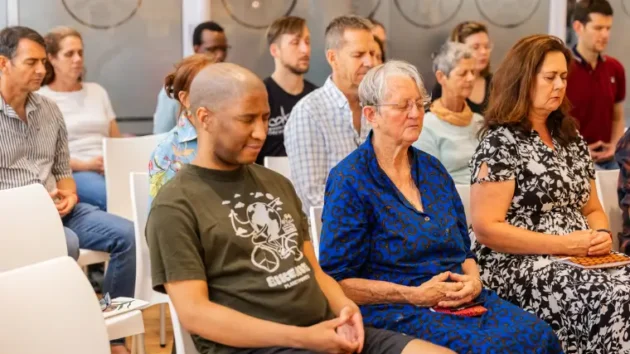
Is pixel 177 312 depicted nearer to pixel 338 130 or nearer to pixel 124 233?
pixel 338 130

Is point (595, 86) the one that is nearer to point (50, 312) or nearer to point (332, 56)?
point (332, 56)

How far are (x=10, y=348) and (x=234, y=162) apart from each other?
685mm

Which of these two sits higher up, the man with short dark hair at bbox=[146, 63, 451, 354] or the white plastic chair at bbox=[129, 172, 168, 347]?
the man with short dark hair at bbox=[146, 63, 451, 354]

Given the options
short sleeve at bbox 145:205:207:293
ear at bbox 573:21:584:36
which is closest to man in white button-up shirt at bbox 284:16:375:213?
short sleeve at bbox 145:205:207:293

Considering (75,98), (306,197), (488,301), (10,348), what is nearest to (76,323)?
(10,348)

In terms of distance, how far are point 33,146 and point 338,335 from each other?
2.23 metres

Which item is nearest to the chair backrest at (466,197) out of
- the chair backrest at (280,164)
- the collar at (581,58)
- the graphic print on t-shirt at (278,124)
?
the chair backrest at (280,164)

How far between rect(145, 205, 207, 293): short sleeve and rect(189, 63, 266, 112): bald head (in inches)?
11.1

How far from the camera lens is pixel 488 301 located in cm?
272

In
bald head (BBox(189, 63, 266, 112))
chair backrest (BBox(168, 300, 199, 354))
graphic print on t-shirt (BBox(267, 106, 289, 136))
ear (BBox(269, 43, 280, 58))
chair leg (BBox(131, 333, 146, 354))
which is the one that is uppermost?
bald head (BBox(189, 63, 266, 112))

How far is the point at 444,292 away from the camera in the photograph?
2.60 metres

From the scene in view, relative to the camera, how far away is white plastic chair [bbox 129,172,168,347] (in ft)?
11.3

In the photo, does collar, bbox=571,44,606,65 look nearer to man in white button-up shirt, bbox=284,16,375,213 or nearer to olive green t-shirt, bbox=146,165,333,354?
man in white button-up shirt, bbox=284,16,375,213

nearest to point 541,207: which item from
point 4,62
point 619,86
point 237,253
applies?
point 237,253
